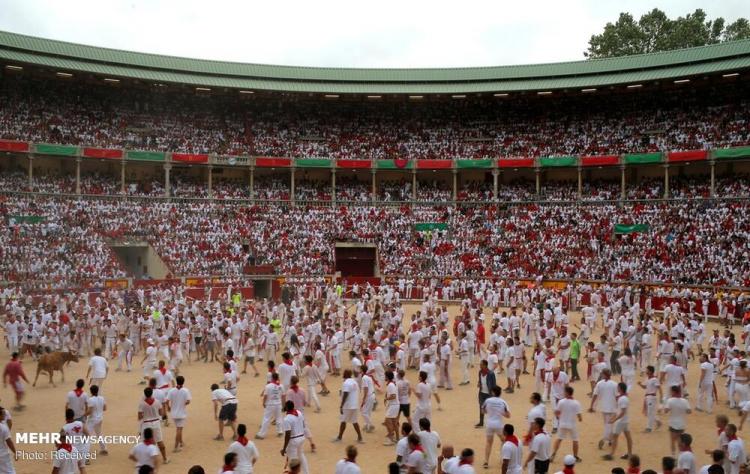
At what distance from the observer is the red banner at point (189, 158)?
50.1m

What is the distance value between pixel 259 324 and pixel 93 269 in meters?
20.3

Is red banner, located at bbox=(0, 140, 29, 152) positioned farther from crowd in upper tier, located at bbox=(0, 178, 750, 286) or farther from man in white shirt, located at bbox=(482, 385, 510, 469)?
man in white shirt, located at bbox=(482, 385, 510, 469)

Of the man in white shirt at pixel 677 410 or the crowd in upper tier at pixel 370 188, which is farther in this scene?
the crowd in upper tier at pixel 370 188

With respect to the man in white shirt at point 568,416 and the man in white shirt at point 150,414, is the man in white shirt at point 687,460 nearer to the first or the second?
the man in white shirt at point 568,416

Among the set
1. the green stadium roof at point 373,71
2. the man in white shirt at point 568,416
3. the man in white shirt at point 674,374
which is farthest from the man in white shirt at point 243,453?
the green stadium roof at point 373,71

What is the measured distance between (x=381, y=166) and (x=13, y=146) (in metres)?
26.0

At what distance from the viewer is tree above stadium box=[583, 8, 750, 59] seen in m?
74.8

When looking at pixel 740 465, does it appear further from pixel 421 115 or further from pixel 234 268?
pixel 421 115

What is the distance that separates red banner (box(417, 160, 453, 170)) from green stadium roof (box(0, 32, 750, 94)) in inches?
229

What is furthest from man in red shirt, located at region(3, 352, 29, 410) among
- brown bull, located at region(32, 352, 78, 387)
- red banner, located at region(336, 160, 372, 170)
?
red banner, located at region(336, 160, 372, 170)

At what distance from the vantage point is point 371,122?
196 ft

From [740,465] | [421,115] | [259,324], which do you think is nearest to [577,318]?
[259,324]

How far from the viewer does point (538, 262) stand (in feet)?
146

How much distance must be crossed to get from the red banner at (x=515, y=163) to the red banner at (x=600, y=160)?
153 inches
